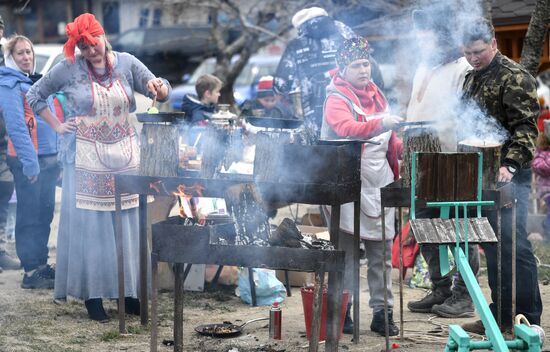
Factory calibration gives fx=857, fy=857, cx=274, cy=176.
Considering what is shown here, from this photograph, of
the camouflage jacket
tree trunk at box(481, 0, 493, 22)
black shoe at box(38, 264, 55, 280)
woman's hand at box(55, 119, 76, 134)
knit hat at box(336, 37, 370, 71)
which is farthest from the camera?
black shoe at box(38, 264, 55, 280)

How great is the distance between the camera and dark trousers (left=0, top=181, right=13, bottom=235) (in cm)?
759

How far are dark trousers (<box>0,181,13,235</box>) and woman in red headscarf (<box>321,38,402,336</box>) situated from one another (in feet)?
11.2

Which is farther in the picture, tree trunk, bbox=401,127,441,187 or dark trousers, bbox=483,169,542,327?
dark trousers, bbox=483,169,542,327

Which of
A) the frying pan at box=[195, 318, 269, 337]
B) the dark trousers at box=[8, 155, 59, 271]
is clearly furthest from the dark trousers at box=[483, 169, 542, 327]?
the dark trousers at box=[8, 155, 59, 271]

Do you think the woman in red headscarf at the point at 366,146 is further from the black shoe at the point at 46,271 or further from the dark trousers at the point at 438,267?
the black shoe at the point at 46,271

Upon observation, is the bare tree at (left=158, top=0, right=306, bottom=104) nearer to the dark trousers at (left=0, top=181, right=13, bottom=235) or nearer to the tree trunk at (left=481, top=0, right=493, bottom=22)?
the dark trousers at (left=0, top=181, right=13, bottom=235)

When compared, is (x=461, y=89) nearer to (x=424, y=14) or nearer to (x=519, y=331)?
(x=424, y=14)

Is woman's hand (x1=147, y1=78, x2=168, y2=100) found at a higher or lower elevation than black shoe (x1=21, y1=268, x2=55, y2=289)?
higher

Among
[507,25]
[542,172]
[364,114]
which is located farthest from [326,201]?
[507,25]

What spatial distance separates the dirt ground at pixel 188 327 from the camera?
5.18 meters

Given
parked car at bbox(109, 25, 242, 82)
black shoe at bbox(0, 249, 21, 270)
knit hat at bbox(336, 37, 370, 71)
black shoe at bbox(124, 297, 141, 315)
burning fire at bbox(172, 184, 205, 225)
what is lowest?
black shoe at bbox(124, 297, 141, 315)

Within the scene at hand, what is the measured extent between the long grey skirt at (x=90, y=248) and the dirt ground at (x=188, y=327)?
0.80ft

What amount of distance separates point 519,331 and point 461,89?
6.64 feet

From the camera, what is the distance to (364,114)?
5332mm
